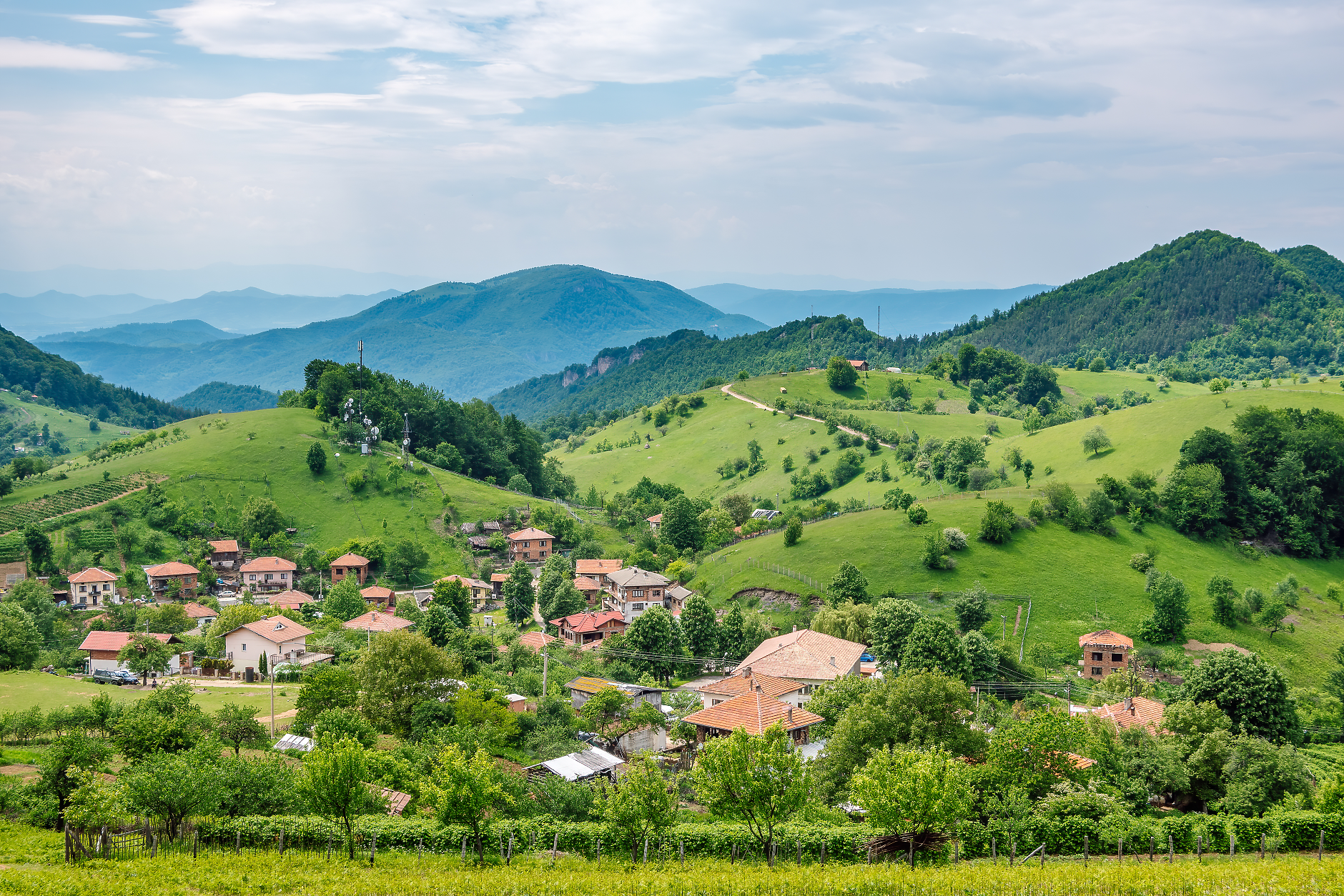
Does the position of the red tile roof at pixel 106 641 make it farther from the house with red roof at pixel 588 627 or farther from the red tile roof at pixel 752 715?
the red tile roof at pixel 752 715

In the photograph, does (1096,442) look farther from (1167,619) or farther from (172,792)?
(172,792)

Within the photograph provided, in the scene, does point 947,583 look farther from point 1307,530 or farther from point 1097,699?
point 1307,530

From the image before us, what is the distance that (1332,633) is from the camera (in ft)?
239

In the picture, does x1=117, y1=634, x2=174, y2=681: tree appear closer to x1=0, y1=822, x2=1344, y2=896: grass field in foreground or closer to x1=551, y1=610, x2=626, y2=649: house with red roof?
x1=551, y1=610, x2=626, y2=649: house with red roof

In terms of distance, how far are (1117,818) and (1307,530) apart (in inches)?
2633

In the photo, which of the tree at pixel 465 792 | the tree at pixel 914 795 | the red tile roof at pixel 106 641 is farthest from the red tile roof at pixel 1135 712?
the red tile roof at pixel 106 641

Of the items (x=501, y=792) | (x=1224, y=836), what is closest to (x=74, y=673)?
(x=501, y=792)

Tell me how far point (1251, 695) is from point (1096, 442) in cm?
6100

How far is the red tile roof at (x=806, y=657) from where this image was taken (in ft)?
205

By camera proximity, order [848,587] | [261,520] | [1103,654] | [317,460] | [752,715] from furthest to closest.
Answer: [317,460] → [261,520] → [848,587] → [1103,654] → [752,715]

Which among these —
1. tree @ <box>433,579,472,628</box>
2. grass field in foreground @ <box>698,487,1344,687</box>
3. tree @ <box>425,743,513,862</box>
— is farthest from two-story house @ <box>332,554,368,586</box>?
tree @ <box>425,743,513,862</box>

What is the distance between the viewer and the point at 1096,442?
108062 millimetres

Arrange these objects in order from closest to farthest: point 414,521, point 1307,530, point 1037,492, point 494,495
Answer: point 1307,530, point 1037,492, point 414,521, point 494,495

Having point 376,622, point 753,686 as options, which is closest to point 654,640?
point 753,686
